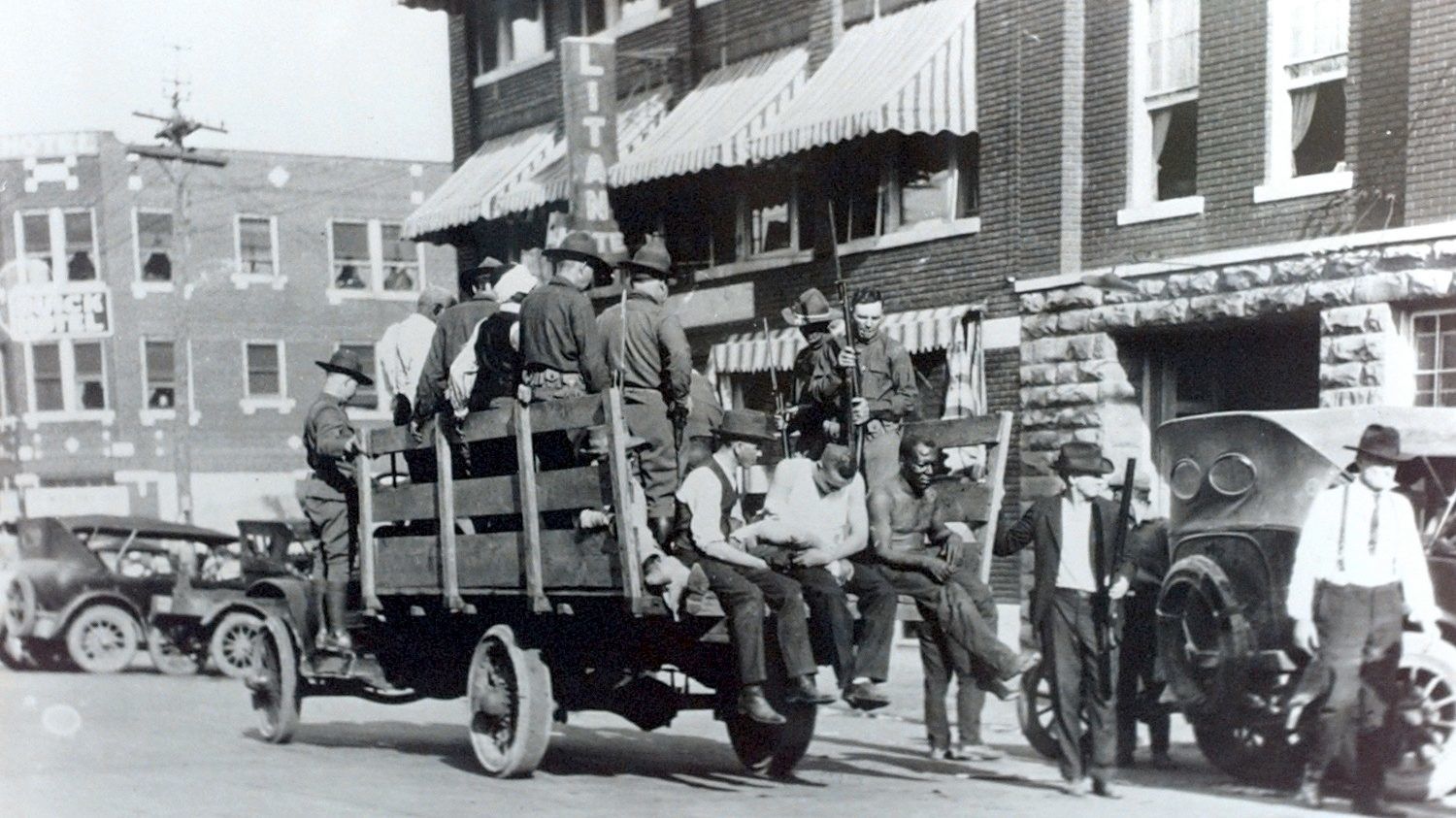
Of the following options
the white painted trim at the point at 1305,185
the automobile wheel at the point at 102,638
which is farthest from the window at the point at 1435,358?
the automobile wheel at the point at 102,638

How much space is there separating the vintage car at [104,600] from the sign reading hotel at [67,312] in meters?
14.6

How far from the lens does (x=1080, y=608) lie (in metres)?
8.06

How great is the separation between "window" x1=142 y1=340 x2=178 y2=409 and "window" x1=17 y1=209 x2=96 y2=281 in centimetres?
246

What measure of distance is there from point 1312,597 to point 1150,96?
21.6ft

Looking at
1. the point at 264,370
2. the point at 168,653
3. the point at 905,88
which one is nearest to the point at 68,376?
the point at 264,370

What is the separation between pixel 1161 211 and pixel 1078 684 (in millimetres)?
5838

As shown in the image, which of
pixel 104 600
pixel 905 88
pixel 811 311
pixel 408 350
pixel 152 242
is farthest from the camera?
pixel 152 242

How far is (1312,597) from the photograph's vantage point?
761 centimetres

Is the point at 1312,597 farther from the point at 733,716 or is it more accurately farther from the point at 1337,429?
the point at 733,716

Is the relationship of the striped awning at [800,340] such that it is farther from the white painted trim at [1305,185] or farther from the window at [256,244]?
the window at [256,244]

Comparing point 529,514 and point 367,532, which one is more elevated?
point 529,514

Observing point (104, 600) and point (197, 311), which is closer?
point (104, 600)

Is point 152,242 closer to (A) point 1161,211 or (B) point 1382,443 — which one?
(A) point 1161,211

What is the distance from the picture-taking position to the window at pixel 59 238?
31.0 meters
